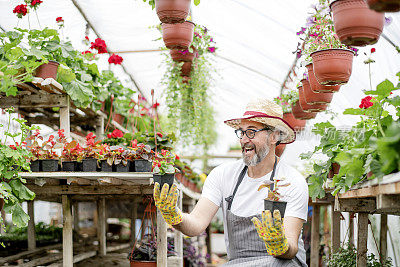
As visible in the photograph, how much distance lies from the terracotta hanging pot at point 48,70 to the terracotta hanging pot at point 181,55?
154 cm

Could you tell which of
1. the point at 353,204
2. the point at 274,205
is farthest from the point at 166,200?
the point at 353,204

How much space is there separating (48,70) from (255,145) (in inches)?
75.7

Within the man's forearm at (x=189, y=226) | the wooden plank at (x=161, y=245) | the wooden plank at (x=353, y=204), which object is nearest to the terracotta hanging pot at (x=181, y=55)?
the wooden plank at (x=161, y=245)

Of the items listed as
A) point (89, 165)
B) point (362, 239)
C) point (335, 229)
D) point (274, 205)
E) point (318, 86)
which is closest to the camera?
point (274, 205)

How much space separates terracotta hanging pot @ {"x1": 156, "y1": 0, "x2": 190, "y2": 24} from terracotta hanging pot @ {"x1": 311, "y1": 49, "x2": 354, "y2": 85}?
915 millimetres

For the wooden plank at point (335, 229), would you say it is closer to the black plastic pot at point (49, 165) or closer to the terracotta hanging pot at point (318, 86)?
the terracotta hanging pot at point (318, 86)

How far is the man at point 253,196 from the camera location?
2.62 m

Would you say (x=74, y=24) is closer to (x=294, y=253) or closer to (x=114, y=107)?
(x=114, y=107)

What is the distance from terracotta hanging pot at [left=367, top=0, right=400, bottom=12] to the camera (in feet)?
4.62

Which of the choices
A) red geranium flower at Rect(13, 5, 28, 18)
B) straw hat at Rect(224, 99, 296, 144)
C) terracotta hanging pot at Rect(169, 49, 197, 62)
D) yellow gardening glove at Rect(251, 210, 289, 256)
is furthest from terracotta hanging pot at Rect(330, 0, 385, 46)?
terracotta hanging pot at Rect(169, 49, 197, 62)

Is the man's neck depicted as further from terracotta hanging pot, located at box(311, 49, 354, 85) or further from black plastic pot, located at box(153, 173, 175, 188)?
black plastic pot, located at box(153, 173, 175, 188)

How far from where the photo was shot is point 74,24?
655cm

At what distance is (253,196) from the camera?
288 centimetres

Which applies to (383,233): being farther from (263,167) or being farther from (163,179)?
(163,179)
